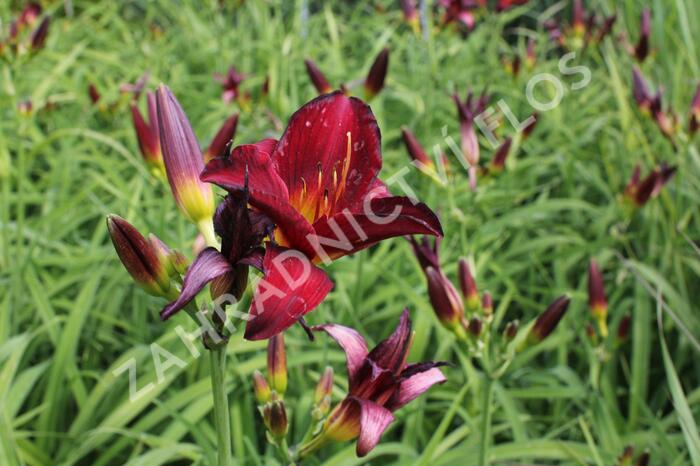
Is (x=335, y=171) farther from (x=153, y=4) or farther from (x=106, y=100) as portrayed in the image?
(x=153, y=4)

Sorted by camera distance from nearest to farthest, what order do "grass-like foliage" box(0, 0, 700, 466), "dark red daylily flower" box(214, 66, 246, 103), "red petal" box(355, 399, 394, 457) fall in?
1. "red petal" box(355, 399, 394, 457)
2. "grass-like foliage" box(0, 0, 700, 466)
3. "dark red daylily flower" box(214, 66, 246, 103)

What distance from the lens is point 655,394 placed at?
2.09m

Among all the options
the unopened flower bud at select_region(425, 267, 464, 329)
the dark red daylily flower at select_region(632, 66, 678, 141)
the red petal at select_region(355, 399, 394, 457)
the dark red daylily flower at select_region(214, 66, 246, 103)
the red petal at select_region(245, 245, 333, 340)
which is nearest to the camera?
the red petal at select_region(245, 245, 333, 340)

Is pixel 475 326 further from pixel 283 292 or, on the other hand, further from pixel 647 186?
pixel 647 186

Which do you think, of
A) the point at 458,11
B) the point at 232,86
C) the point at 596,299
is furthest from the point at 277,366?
the point at 458,11

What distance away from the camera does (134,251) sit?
2.46 ft

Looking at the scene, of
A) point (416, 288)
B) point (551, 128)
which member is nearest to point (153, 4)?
point (551, 128)

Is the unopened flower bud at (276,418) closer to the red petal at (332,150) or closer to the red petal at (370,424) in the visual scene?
the red petal at (370,424)

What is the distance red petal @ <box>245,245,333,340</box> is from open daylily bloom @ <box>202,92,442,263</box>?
0.03 meters

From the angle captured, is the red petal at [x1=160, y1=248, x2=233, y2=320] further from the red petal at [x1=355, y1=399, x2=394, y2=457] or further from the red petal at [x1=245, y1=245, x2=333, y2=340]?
the red petal at [x1=355, y1=399, x2=394, y2=457]

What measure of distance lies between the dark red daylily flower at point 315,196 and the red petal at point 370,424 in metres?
0.17

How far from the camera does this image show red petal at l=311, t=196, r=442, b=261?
682 mm

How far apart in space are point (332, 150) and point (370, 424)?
28 centimetres

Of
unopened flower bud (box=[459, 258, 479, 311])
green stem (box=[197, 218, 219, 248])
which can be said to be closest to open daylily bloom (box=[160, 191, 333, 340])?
green stem (box=[197, 218, 219, 248])
